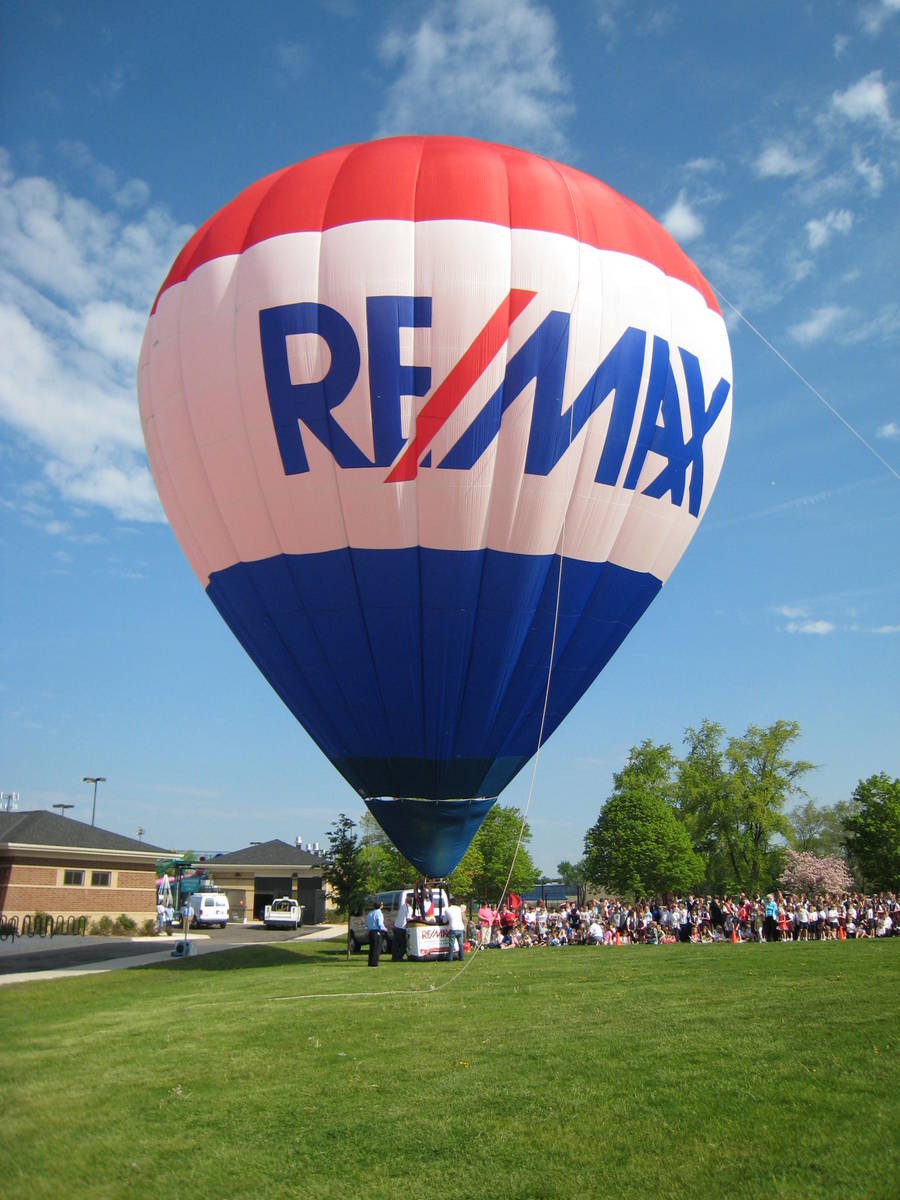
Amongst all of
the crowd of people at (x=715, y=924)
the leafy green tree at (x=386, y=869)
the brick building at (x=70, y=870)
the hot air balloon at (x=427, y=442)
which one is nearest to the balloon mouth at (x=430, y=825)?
the hot air balloon at (x=427, y=442)

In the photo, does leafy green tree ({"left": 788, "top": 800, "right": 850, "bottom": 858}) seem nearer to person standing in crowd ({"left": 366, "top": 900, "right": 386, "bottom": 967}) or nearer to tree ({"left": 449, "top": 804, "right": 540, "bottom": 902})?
tree ({"left": 449, "top": 804, "right": 540, "bottom": 902})

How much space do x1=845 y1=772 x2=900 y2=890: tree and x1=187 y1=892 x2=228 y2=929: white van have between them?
35.0 meters

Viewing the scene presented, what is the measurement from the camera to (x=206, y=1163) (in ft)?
19.1

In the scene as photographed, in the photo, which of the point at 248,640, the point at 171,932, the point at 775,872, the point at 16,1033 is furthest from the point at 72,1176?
the point at 775,872

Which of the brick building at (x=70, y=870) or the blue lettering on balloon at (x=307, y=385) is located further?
the brick building at (x=70, y=870)

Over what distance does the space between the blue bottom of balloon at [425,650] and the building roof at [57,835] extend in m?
23.1

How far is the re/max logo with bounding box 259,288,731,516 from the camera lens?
611 inches

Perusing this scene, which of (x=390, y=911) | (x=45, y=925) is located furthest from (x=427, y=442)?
(x=45, y=925)

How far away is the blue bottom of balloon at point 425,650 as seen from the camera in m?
16.2

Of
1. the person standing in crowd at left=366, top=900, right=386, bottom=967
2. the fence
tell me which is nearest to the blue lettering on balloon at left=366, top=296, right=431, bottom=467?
the person standing in crowd at left=366, top=900, right=386, bottom=967

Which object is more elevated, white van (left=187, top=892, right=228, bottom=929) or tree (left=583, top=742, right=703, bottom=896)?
tree (left=583, top=742, right=703, bottom=896)

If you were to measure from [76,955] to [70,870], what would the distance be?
1500cm

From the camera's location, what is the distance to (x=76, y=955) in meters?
24.4

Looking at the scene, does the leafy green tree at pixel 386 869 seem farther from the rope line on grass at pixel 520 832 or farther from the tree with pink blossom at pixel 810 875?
the rope line on grass at pixel 520 832
